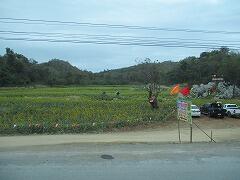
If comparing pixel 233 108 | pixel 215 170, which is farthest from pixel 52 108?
pixel 215 170

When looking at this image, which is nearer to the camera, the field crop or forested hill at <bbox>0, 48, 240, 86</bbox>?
the field crop

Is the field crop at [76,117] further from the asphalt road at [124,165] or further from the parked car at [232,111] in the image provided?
the asphalt road at [124,165]

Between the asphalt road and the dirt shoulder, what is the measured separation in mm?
7692

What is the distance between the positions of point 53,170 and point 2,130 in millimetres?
17216

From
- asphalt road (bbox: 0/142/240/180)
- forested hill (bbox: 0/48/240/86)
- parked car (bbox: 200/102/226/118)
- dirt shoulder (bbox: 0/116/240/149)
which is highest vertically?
forested hill (bbox: 0/48/240/86)

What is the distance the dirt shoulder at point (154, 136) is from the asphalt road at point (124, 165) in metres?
7.69

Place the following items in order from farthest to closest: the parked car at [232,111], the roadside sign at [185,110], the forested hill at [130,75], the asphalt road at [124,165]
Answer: the forested hill at [130,75] < the parked car at [232,111] < the roadside sign at [185,110] < the asphalt road at [124,165]

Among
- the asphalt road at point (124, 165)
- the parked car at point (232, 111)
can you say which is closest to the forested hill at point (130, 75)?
the parked car at point (232, 111)

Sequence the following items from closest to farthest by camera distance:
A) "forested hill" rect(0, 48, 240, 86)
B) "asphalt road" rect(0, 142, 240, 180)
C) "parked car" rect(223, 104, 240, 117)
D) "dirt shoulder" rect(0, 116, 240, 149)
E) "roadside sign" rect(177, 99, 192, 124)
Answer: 1. "asphalt road" rect(0, 142, 240, 180)
2. "roadside sign" rect(177, 99, 192, 124)
3. "dirt shoulder" rect(0, 116, 240, 149)
4. "parked car" rect(223, 104, 240, 117)
5. "forested hill" rect(0, 48, 240, 86)

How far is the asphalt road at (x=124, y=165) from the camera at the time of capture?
1100 cm

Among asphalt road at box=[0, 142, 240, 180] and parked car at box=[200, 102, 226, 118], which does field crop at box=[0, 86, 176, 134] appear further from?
asphalt road at box=[0, 142, 240, 180]

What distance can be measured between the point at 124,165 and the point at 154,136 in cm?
1627

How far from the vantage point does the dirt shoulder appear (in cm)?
2397

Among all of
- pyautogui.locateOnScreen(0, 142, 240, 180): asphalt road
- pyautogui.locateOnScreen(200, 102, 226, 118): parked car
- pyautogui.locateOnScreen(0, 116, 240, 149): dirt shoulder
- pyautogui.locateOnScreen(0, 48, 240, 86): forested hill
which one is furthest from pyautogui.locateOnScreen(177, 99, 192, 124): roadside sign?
pyautogui.locateOnScreen(0, 48, 240, 86): forested hill
